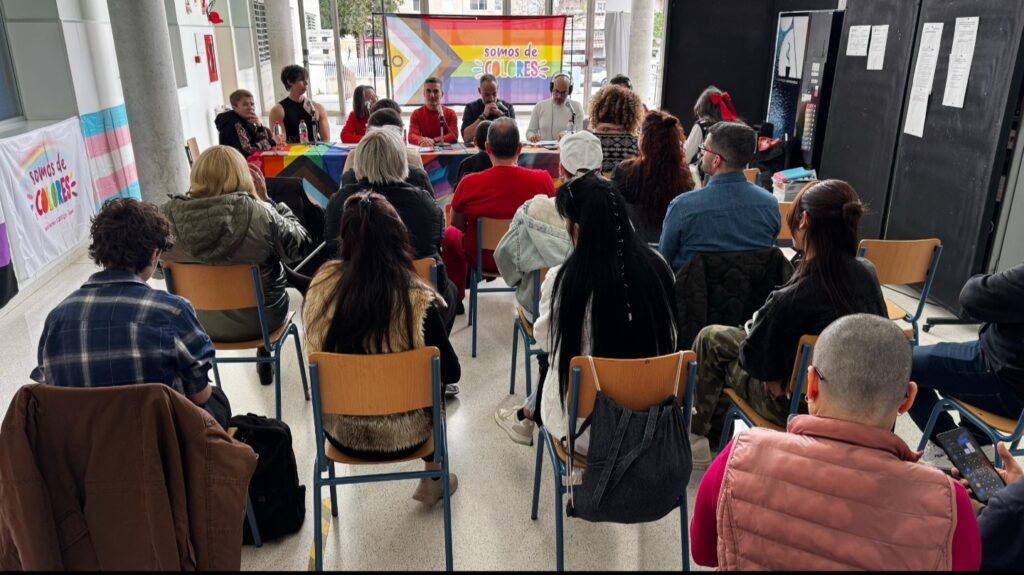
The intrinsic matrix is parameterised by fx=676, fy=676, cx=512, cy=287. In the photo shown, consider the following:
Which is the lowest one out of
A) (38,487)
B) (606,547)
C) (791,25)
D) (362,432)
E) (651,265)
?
(606,547)

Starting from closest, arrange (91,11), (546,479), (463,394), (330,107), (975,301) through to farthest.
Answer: (975,301), (546,479), (463,394), (91,11), (330,107)

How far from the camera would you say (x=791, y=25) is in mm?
6379

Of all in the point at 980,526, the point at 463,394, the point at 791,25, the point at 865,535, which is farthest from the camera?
the point at 791,25

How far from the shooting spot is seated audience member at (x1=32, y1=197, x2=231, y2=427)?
1.91m

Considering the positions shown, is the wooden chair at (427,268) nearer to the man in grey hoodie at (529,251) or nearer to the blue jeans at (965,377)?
the man in grey hoodie at (529,251)

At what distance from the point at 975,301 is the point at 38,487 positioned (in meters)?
2.86

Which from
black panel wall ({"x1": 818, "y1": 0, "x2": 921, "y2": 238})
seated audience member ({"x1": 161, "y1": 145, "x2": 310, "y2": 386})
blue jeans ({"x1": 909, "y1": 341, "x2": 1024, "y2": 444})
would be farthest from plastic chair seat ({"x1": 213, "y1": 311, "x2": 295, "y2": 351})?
black panel wall ({"x1": 818, "y1": 0, "x2": 921, "y2": 238})

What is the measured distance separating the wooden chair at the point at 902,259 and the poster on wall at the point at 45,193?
5051 millimetres

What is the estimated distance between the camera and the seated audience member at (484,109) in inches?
242

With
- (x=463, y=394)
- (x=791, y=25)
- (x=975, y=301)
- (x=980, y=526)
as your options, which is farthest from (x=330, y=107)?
(x=980, y=526)

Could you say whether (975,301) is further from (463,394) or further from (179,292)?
(179,292)

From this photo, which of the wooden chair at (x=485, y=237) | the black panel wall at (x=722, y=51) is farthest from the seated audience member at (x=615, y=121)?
the black panel wall at (x=722, y=51)

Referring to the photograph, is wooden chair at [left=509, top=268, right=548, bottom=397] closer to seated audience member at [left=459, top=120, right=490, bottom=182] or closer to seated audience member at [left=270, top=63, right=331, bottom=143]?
seated audience member at [left=459, top=120, right=490, bottom=182]

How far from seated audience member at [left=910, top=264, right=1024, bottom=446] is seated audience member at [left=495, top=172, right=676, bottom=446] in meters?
0.97
